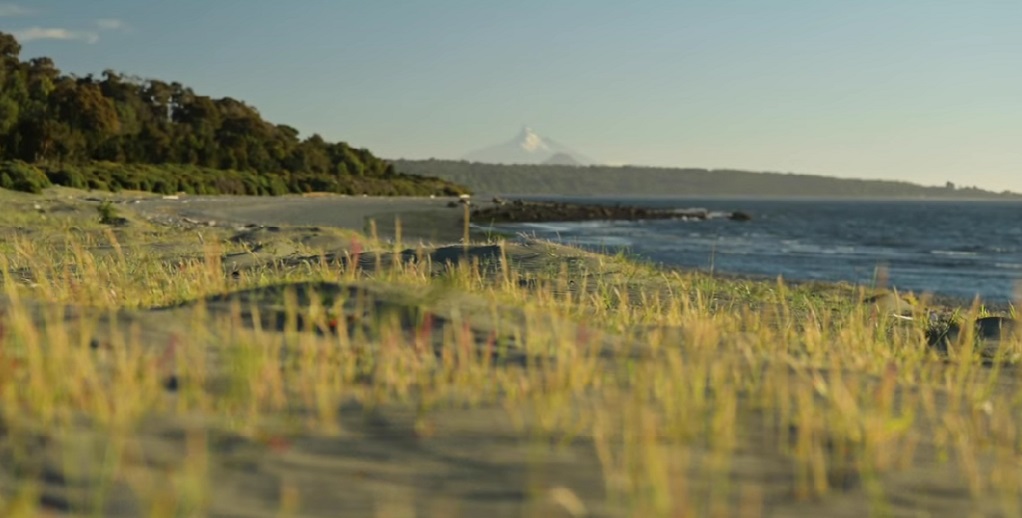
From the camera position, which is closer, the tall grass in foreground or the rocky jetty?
the tall grass in foreground

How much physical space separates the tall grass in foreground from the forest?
36.0 m

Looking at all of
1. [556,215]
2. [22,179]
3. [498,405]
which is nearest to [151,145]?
[556,215]

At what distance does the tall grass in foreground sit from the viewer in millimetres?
2680

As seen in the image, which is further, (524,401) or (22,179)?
(22,179)

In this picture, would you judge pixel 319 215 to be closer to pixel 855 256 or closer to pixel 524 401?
pixel 855 256

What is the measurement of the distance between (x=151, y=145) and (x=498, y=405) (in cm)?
7106

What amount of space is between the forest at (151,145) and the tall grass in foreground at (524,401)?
36010mm

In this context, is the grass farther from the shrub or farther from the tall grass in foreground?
the shrub

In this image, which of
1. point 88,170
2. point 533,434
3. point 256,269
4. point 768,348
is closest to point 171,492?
Answer: point 533,434

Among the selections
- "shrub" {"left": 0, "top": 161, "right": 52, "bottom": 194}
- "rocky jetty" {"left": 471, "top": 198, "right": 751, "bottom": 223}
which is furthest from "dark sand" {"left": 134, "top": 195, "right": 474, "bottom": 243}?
"rocky jetty" {"left": 471, "top": 198, "right": 751, "bottom": 223}

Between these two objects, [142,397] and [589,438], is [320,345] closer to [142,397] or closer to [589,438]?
[142,397]

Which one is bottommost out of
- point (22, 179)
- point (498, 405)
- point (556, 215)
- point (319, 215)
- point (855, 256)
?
point (855, 256)

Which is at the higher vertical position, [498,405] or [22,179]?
[498,405]

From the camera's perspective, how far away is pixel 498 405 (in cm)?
335
